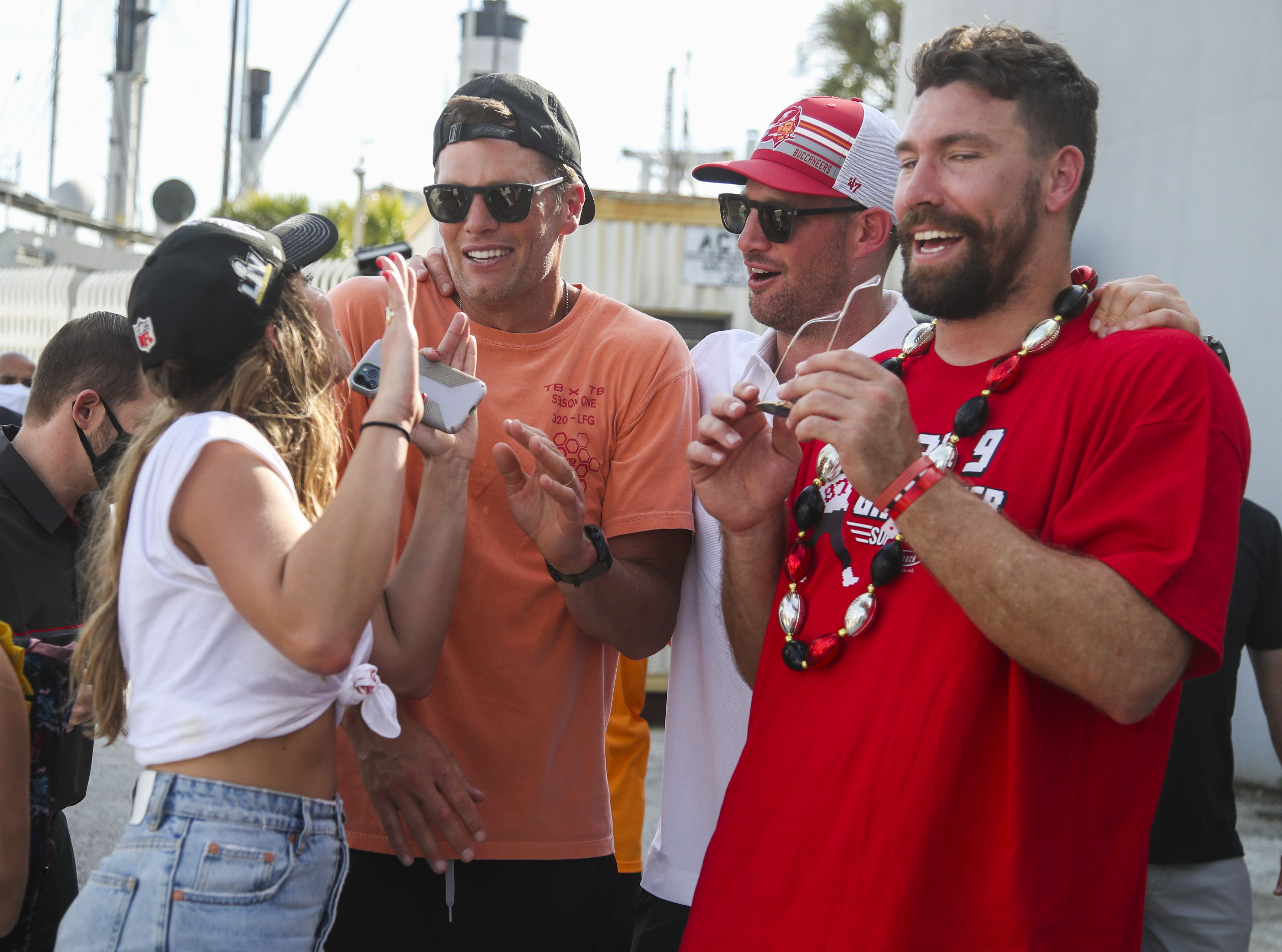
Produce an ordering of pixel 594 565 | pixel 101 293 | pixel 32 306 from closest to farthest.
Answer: pixel 594 565 < pixel 101 293 < pixel 32 306

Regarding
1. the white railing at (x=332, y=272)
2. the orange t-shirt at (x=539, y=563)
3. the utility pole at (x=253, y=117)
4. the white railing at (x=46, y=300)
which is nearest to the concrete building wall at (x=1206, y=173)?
the white railing at (x=332, y=272)

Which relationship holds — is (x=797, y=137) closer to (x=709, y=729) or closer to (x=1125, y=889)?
(x=709, y=729)

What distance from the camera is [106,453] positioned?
3.07 m

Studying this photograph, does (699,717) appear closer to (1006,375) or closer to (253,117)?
(1006,375)

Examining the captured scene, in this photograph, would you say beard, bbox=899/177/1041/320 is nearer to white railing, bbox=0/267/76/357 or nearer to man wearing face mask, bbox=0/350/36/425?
man wearing face mask, bbox=0/350/36/425

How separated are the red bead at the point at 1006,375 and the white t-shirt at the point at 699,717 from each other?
921 mm

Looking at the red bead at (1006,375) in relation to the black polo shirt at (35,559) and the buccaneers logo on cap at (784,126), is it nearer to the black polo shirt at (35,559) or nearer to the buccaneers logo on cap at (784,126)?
the buccaneers logo on cap at (784,126)

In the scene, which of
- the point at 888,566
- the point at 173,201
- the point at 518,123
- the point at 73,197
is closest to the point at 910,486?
the point at 888,566

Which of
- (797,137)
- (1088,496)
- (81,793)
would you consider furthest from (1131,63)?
(81,793)

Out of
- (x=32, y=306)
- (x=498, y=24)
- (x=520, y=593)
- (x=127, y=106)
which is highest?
(x=498, y=24)

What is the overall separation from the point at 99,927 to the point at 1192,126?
319 inches

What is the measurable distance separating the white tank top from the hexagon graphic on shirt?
987mm

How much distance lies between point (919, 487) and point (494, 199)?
147 centimetres

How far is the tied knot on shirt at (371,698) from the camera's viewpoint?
6.73 feet
